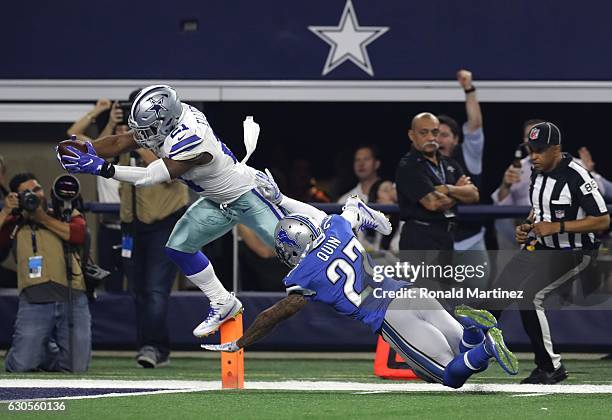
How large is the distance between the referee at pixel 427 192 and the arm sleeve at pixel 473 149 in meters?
0.85

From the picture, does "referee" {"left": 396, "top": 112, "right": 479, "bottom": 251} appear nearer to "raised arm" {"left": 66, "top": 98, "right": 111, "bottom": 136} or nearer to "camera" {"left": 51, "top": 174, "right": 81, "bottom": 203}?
"camera" {"left": 51, "top": 174, "right": 81, "bottom": 203}

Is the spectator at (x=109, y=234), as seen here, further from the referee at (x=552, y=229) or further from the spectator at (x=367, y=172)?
the referee at (x=552, y=229)

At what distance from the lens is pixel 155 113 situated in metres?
8.95

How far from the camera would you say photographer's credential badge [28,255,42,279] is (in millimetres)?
10461

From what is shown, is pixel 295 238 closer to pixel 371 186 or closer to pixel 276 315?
pixel 276 315

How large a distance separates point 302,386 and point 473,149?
2970 mm

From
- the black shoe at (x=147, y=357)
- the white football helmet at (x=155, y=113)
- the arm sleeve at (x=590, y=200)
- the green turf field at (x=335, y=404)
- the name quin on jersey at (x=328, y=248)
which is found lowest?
the green turf field at (x=335, y=404)

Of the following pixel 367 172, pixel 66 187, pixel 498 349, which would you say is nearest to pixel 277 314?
pixel 498 349

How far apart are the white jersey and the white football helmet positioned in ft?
0.19

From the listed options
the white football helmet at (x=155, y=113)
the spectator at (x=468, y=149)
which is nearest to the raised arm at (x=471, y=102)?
the spectator at (x=468, y=149)

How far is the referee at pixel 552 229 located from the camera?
9383mm
